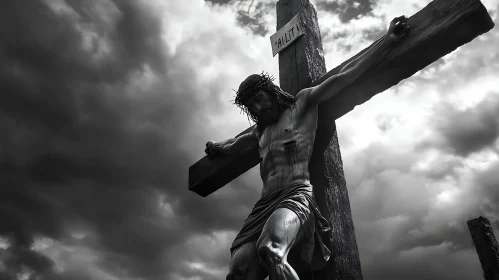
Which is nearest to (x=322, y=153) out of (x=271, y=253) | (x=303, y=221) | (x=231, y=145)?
(x=303, y=221)

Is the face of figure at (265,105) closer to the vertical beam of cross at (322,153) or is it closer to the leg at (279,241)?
the vertical beam of cross at (322,153)

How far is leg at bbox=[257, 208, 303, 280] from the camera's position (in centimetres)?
250

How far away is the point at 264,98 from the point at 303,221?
3.77 ft

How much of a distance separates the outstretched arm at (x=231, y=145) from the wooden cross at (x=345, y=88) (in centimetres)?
6

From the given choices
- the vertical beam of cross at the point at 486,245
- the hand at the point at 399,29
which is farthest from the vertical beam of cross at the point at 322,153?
the vertical beam of cross at the point at 486,245

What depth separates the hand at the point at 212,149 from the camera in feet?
13.4

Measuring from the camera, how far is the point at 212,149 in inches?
162

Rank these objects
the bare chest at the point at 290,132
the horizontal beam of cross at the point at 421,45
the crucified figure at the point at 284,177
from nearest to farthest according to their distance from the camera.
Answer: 1. the crucified figure at the point at 284,177
2. the horizontal beam of cross at the point at 421,45
3. the bare chest at the point at 290,132

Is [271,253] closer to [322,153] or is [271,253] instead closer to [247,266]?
[247,266]

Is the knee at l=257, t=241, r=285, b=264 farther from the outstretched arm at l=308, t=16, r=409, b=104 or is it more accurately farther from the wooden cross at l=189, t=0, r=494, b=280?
the outstretched arm at l=308, t=16, r=409, b=104

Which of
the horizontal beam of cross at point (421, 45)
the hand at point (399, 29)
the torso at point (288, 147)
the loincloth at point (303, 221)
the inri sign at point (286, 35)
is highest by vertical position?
the inri sign at point (286, 35)

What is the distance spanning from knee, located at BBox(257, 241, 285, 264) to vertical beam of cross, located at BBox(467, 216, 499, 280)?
5.03 metres

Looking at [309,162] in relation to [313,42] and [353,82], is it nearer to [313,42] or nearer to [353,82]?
[353,82]

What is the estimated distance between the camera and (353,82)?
10.8ft
